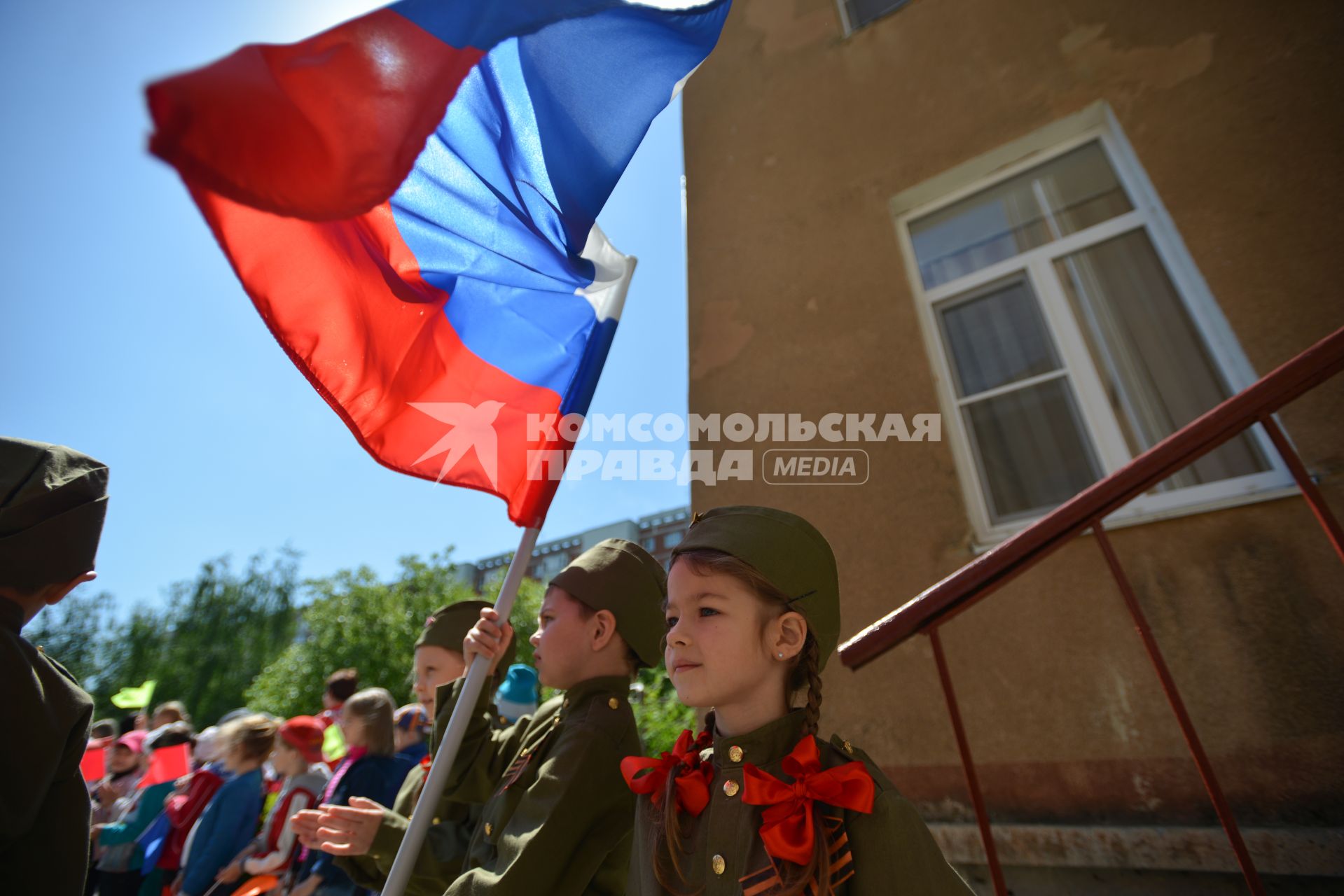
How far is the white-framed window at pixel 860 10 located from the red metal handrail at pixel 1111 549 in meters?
4.48

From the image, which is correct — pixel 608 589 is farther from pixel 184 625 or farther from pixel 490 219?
pixel 184 625

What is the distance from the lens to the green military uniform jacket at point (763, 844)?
106 cm

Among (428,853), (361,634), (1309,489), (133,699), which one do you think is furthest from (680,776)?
(361,634)

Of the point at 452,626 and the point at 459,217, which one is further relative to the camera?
the point at 452,626

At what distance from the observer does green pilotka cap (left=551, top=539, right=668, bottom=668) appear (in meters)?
2.04

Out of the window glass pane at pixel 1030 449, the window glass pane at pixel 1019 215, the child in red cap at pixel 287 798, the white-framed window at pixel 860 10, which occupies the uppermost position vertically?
the white-framed window at pixel 860 10

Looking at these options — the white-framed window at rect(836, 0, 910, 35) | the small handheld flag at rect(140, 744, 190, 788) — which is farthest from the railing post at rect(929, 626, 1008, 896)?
the small handheld flag at rect(140, 744, 190, 788)

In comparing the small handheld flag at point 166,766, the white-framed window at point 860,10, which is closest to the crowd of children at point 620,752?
the small handheld flag at point 166,766

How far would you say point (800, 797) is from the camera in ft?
3.67

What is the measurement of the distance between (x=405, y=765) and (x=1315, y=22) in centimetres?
583

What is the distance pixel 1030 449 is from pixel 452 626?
3012mm

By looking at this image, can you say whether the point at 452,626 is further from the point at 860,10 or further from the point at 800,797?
the point at 860,10

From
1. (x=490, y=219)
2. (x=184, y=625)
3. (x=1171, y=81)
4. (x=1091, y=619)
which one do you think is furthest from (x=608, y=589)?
(x=184, y=625)

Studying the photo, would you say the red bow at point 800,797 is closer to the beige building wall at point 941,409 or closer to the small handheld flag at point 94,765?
the beige building wall at point 941,409
